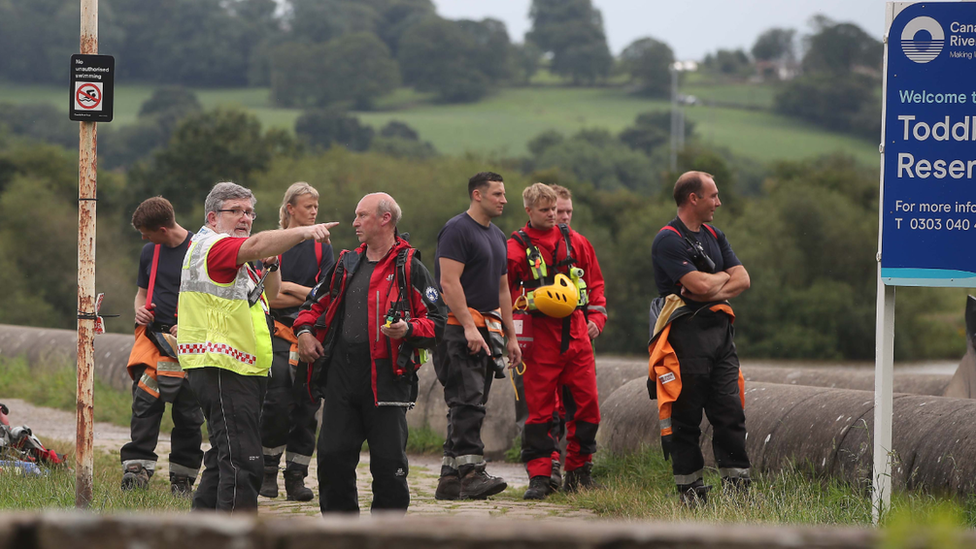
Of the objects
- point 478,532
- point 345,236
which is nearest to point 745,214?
point 345,236

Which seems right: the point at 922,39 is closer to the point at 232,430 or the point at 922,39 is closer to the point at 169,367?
the point at 232,430

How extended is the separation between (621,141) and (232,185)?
83.5m

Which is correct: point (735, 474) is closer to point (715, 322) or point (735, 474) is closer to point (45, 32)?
point (715, 322)

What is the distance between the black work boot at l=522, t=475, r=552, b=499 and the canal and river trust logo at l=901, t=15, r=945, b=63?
12.1ft

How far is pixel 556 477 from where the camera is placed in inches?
304

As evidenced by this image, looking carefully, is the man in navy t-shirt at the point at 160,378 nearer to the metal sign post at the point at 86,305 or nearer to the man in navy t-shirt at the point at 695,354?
the metal sign post at the point at 86,305

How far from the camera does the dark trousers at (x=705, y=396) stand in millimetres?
6344

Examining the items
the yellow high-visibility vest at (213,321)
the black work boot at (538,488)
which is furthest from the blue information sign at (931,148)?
the yellow high-visibility vest at (213,321)

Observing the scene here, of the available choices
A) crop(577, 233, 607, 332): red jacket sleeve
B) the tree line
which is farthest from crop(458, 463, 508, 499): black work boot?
the tree line

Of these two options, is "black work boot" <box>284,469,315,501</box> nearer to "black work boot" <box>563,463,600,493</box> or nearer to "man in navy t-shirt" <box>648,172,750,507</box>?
"black work boot" <box>563,463,600,493</box>

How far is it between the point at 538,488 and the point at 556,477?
37 cm

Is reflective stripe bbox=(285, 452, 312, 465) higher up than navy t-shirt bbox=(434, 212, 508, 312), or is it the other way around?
navy t-shirt bbox=(434, 212, 508, 312)

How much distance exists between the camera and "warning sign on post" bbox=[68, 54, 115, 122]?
589 cm

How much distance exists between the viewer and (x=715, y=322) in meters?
6.44
